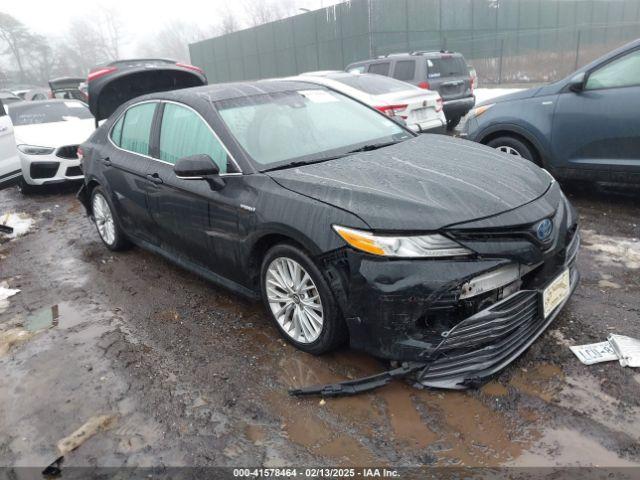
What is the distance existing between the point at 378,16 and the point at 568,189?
2021 cm

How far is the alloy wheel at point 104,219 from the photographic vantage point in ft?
16.9

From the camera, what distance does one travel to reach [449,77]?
11000 mm

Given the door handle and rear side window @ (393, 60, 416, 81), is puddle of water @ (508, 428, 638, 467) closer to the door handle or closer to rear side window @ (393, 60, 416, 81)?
the door handle

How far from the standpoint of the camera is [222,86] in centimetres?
411

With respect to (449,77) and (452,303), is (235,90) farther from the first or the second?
(449,77)

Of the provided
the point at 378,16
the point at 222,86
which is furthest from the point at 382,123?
A: the point at 378,16

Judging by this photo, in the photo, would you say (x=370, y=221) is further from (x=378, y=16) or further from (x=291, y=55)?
(x=291, y=55)

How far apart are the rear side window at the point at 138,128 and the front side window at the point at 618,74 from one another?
4.22 meters

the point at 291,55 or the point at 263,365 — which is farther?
the point at 291,55

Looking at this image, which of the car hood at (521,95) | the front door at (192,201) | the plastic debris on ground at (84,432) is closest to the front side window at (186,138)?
the front door at (192,201)

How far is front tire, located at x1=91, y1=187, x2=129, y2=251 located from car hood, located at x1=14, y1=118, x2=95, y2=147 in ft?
11.3

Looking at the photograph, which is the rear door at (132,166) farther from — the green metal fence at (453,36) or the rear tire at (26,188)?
the green metal fence at (453,36)

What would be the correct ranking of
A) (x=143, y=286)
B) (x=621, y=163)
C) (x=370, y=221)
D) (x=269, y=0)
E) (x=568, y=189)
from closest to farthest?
(x=370, y=221) → (x=143, y=286) → (x=621, y=163) → (x=568, y=189) → (x=269, y=0)

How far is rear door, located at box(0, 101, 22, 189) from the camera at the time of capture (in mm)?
6016
